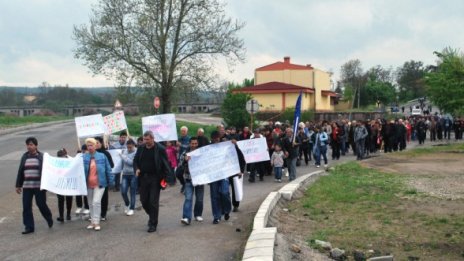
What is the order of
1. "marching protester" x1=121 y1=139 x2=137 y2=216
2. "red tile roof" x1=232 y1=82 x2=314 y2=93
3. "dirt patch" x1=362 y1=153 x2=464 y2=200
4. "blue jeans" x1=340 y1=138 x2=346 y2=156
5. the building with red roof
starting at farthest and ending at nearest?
the building with red roof, "red tile roof" x1=232 y1=82 x2=314 y2=93, "blue jeans" x1=340 y1=138 x2=346 y2=156, "dirt patch" x1=362 y1=153 x2=464 y2=200, "marching protester" x1=121 y1=139 x2=137 y2=216

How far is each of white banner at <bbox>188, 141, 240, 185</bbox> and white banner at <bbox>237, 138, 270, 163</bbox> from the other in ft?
19.1

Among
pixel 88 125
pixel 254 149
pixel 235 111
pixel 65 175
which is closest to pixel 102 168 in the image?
pixel 65 175

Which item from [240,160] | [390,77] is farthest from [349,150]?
[390,77]

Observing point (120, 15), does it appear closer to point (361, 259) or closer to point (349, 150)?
point (349, 150)

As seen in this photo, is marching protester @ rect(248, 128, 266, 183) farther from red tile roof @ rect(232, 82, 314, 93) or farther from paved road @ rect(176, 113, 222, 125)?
red tile roof @ rect(232, 82, 314, 93)

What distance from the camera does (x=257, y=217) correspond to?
31.9 feet

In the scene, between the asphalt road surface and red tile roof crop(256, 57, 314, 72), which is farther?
red tile roof crop(256, 57, 314, 72)

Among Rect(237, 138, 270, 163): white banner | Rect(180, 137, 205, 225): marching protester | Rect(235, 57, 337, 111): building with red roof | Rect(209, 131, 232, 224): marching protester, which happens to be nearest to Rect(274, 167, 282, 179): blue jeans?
Rect(237, 138, 270, 163): white banner

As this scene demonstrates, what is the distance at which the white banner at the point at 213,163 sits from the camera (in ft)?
33.9

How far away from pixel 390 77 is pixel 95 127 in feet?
342

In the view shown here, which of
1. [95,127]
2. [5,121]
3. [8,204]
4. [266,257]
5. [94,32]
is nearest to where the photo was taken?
[266,257]

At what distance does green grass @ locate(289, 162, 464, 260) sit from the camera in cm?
873

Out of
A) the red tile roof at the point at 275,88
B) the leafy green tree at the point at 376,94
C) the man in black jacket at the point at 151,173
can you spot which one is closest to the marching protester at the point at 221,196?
the man in black jacket at the point at 151,173

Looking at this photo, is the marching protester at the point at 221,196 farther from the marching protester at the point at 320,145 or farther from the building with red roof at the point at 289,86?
the building with red roof at the point at 289,86
